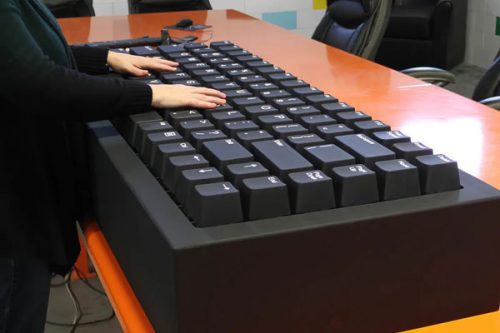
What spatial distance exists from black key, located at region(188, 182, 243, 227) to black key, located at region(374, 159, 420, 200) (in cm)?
15

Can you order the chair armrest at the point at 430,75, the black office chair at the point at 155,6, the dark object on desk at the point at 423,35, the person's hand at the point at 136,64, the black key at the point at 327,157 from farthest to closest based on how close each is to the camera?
the dark object on desk at the point at 423,35 → the black office chair at the point at 155,6 → the chair armrest at the point at 430,75 → the person's hand at the point at 136,64 → the black key at the point at 327,157

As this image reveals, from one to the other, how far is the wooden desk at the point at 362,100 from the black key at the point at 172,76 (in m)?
0.28

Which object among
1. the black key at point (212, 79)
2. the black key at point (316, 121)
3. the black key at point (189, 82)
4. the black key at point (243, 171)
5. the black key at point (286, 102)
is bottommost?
the black key at point (243, 171)

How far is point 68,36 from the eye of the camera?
7.43 feet

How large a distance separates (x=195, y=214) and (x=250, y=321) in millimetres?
108

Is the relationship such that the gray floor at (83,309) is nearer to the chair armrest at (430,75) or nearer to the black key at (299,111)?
the chair armrest at (430,75)

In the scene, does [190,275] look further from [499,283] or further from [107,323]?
[107,323]

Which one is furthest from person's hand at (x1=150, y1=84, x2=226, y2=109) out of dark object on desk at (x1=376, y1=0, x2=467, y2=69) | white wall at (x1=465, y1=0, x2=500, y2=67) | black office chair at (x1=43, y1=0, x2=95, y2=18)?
white wall at (x1=465, y1=0, x2=500, y2=67)

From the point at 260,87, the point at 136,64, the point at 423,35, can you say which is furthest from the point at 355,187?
the point at 423,35

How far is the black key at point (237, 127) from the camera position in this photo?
2.65 feet

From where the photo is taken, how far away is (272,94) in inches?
38.7

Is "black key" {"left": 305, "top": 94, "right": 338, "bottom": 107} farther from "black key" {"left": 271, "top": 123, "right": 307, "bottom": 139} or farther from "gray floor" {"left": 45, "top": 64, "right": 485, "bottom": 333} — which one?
"gray floor" {"left": 45, "top": 64, "right": 485, "bottom": 333}

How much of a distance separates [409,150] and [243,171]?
182 millimetres

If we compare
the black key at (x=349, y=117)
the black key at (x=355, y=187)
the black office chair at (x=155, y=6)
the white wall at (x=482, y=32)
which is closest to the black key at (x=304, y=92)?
the black key at (x=349, y=117)
